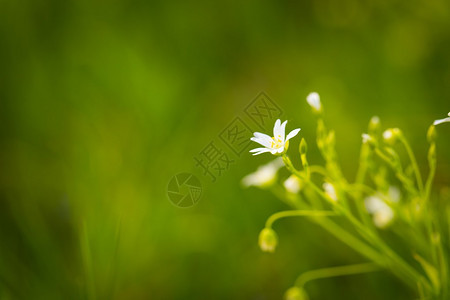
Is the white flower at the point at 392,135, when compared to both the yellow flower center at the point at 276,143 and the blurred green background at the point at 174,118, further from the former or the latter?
the blurred green background at the point at 174,118

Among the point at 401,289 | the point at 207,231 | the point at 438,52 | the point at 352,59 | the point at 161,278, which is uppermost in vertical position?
the point at 438,52

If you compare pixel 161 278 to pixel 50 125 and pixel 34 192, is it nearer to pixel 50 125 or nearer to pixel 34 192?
pixel 34 192

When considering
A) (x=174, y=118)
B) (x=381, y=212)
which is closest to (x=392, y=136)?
(x=381, y=212)

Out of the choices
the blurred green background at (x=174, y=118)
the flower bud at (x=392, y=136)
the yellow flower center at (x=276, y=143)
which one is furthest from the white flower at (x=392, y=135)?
the blurred green background at (x=174, y=118)

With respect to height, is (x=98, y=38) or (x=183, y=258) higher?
(x=98, y=38)

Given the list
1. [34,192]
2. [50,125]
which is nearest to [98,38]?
[50,125]

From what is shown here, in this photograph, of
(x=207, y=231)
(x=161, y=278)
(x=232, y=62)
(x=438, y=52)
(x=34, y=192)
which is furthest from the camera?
(x=232, y=62)

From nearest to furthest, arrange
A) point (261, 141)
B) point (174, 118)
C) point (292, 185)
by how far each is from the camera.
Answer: point (261, 141) → point (292, 185) → point (174, 118)

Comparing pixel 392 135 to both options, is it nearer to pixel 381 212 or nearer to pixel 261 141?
pixel 261 141
